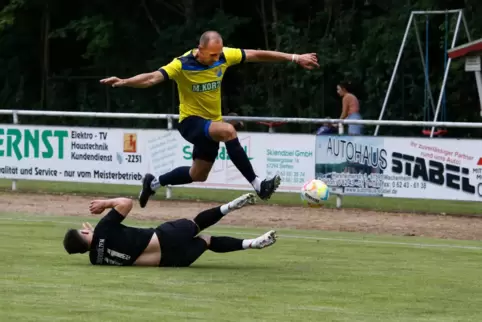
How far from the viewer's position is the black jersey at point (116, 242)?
1110 cm

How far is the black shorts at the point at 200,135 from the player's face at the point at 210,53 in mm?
664

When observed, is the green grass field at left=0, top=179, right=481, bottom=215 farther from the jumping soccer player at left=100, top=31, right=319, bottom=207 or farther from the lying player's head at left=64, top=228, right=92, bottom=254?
the lying player's head at left=64, top=228, right=92, bottom=254

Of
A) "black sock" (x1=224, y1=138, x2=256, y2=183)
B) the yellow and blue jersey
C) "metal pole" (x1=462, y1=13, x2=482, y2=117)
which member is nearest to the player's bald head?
the yellow and blue jersey

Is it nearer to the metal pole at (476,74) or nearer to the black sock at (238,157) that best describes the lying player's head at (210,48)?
the black sock at (238,157)

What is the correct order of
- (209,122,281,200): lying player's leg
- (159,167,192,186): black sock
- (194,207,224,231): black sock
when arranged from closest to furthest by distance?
(194,207,224,231): black sock → (209,122,281,200): lying player's leg → (159,167,192,186): black sock

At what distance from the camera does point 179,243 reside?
37.8ft

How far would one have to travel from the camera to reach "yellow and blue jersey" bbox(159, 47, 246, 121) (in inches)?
516

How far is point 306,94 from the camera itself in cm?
3309

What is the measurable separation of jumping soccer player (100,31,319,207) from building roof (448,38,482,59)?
12.9 metres

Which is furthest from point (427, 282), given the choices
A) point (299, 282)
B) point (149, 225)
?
point (149, 225)

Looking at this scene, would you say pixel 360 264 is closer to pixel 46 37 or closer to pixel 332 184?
pixel 332 184

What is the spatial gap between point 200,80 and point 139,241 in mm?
2572

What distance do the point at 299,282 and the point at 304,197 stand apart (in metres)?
3.02

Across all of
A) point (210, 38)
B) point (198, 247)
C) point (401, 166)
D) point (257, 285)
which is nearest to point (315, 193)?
point (210, 38)
